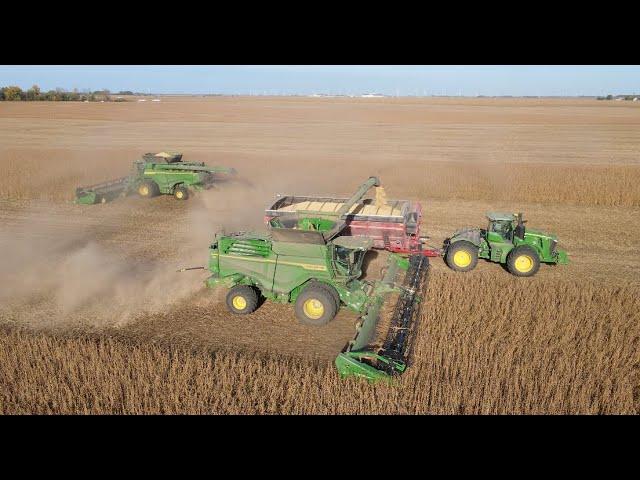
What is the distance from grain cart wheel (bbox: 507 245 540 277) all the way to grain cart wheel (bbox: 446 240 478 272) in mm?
805

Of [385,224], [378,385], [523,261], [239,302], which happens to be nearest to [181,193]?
[385,224]

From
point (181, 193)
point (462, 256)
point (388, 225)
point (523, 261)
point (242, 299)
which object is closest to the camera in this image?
point (242, 299)

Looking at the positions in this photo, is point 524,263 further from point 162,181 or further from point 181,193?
point 162,181

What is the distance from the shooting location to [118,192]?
20.4m

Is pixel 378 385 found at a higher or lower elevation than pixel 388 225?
lower

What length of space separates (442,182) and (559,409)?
1783cm

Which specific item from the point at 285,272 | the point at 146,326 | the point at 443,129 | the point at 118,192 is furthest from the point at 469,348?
the point at 443,129

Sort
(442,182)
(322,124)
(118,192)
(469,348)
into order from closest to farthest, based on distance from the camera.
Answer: (469,348) < (118,192) < (442,182) < (322,124)

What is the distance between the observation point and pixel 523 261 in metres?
12.1

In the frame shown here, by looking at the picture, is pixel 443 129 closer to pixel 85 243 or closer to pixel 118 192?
pixel 118 192

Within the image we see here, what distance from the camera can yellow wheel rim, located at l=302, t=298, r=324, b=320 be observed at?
30.6 feet

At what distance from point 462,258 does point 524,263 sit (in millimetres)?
1392

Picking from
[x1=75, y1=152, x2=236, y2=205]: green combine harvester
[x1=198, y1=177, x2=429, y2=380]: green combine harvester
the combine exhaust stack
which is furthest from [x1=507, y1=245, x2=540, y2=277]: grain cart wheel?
[x1=75, y1=152, x2=236, y2=205]: green combine harvester

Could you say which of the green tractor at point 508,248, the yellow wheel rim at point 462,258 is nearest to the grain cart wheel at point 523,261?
the green tractor at point 508,248
